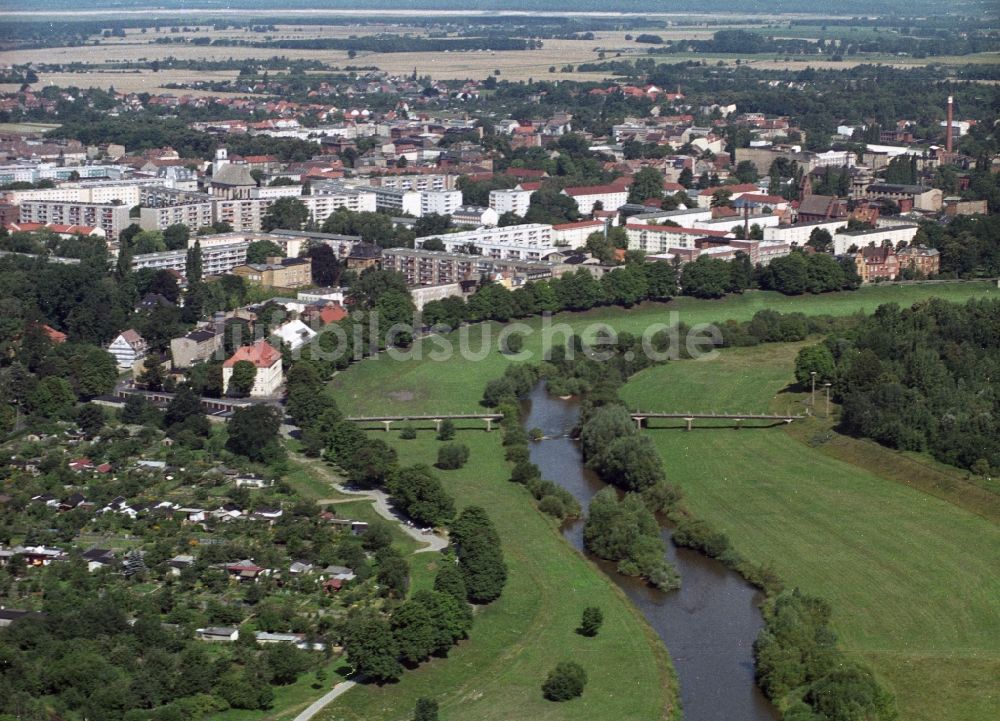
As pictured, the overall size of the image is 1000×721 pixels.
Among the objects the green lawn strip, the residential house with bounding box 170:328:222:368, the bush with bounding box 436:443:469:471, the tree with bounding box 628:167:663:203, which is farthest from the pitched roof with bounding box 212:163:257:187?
the green lawn strip

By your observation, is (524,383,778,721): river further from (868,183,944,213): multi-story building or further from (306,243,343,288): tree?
(868,183,944,213): multi-story building

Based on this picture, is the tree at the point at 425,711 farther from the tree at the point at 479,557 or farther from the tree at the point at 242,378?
the tree at the point at 242,378

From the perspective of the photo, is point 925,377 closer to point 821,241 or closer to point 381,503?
point 381,503

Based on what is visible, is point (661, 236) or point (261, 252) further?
point (661, 236)

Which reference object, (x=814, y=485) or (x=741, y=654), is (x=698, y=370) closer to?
(x=814, y=485)

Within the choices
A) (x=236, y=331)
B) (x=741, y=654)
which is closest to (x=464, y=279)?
(x=236, y=331)

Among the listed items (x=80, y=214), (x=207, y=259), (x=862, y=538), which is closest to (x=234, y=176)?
(x=80, y=214)

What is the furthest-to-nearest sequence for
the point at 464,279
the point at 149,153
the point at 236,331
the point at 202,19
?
the point at 202,19, the point at 149,153, the point at 464,279, the point at 236,331
